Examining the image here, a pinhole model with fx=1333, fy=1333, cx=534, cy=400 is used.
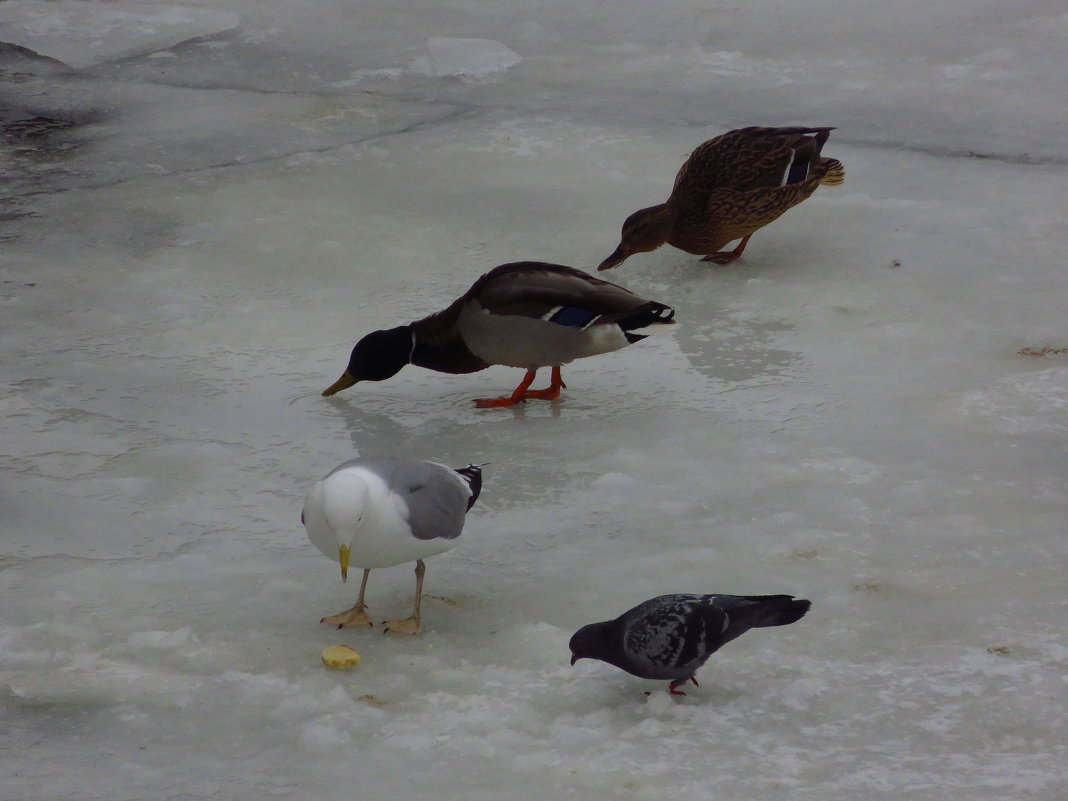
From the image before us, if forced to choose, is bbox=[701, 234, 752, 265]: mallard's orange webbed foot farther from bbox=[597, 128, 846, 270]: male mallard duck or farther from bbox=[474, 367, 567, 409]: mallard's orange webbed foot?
bbox=[474, 367, 567, 409]: mallard's orange webbed foot

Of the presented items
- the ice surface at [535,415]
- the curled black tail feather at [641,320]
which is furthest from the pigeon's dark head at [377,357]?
the curled black tail feather at [641,320]

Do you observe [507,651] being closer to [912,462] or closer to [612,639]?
[612,639]

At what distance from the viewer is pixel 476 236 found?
6840 millimetres

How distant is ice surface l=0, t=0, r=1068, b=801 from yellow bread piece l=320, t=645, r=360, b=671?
4cm

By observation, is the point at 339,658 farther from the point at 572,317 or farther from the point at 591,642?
the point at 572,317

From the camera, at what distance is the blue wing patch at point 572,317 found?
5.27 m

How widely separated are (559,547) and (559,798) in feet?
4.28

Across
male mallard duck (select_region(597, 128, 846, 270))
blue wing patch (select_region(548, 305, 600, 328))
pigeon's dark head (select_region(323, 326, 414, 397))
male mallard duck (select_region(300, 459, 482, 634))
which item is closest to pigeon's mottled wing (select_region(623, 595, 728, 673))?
male mallard duck (select_region(300, 459, 482, 634))

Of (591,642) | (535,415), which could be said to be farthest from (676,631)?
(535,415)

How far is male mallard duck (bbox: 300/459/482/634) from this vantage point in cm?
351

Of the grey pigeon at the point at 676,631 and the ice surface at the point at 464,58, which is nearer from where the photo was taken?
the grey pigeon at the point at 676,631

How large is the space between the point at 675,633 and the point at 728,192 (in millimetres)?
3549

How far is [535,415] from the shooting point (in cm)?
527

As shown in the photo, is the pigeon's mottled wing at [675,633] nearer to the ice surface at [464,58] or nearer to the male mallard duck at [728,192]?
the male mallard duck at [728,192]
